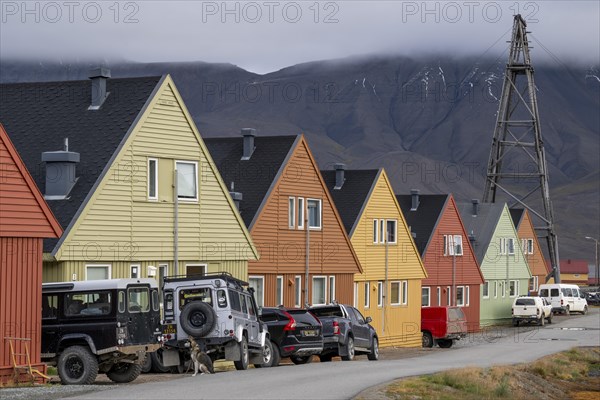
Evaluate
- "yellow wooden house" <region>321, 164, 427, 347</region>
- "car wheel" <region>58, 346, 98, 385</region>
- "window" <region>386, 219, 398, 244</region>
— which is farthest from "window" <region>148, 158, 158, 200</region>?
"window" <region>386, 219, 398, 244</region>

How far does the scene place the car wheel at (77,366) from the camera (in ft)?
94.3

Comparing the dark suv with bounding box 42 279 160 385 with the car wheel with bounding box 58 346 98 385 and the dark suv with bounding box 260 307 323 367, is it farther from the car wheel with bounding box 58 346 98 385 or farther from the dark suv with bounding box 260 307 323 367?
the dark suv with bounding box 260 307 323 367

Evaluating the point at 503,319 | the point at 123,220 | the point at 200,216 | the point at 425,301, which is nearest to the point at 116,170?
the point at 123,220

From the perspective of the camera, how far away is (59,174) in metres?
37.1

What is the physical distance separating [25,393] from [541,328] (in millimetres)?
57777

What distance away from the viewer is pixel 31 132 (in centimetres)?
4028

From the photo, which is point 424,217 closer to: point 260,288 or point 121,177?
point 260,288

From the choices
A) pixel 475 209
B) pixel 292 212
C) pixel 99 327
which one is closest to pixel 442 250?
pixel 475 209

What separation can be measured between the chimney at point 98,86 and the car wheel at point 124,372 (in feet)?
40.3

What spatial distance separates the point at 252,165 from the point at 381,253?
14132mm

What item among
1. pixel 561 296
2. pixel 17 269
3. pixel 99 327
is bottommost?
pixel 561 296

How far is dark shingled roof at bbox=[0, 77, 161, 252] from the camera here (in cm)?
3791

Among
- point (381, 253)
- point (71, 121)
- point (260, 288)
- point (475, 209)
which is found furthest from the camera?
point (475, 209)

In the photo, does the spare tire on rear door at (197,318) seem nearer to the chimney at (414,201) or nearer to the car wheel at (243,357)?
the car wheel at (243,357)
